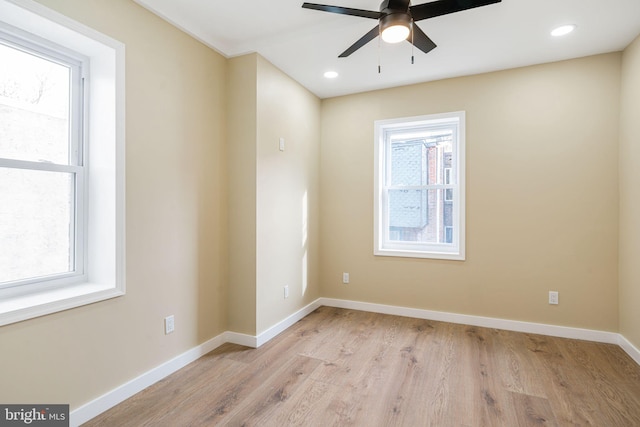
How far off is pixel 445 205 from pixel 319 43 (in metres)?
2.17

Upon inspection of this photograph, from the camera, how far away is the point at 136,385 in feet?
7.06

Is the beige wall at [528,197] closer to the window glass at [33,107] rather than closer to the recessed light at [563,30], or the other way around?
the recessed light at [563,30]

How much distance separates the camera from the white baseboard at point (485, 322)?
2.98m

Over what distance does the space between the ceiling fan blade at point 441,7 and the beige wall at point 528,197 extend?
1692mm

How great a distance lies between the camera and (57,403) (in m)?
1.75

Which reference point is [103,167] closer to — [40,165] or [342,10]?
[40,165]

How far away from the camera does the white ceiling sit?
7.50ft

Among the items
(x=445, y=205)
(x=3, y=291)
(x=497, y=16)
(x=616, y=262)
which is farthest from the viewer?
(x=445, y=205)

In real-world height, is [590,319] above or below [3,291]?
below

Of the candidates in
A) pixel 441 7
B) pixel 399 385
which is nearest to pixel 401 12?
pixel 441 7

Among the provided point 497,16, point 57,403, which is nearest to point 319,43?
point 497,16

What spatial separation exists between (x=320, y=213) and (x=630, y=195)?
9.76 ft

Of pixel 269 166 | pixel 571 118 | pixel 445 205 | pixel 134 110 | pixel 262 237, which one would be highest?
pixel 571 118

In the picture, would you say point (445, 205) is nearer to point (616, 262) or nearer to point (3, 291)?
point (616, 262)
